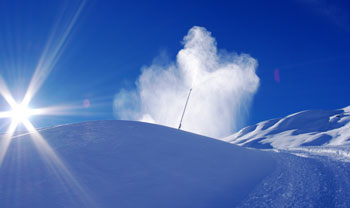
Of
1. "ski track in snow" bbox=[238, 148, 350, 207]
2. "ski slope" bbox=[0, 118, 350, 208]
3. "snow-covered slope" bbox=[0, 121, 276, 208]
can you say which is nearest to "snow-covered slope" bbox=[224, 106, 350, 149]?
"ski track in snow" bbox=[238, 148, 350, 207]

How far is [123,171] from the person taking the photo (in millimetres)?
10203

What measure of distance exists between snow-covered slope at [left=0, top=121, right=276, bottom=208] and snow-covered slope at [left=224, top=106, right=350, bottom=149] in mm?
74197

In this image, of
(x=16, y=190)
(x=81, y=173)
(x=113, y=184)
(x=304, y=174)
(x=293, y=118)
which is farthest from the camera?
(x=293, y=118)

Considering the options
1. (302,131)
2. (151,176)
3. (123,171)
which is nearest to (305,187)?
(151,176)

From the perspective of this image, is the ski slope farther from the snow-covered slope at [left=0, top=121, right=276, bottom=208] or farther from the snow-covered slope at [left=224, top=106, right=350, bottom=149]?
the snow-covered slope at [left=224, top=106, right=350, bottom=149]

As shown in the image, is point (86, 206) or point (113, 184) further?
point (113, 184)

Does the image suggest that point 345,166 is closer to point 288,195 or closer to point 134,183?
point 288,195

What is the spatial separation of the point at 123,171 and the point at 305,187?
7022mm

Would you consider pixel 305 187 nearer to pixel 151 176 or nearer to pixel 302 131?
pixel 151 176

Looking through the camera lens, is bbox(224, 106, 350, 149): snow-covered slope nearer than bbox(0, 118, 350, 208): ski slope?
No

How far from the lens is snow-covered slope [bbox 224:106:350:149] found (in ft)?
271

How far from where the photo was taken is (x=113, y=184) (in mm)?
8953

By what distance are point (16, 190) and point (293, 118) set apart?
511 feet

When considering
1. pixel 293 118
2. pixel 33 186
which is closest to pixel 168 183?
pixel 33 186
